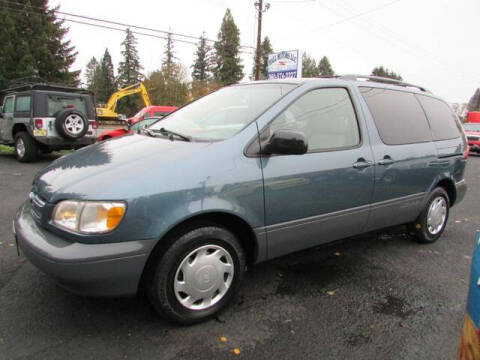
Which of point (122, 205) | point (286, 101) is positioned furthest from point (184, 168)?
point (286, 101)

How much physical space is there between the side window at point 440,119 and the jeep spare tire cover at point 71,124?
771cm

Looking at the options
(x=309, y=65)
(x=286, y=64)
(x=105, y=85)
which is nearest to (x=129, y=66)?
(x=105, y=85)

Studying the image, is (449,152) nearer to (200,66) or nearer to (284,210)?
(284,210)

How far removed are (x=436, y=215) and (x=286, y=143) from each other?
2.59 meters

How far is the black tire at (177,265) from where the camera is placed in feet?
7.01

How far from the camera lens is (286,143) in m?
2.36

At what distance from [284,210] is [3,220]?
365cm

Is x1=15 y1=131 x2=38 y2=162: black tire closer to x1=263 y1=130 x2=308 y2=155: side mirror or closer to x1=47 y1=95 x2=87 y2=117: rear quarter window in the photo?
x1=47 y1=95 x2=87 y2=117: rear quarter window

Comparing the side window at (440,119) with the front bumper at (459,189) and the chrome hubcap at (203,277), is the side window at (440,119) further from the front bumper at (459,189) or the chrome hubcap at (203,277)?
the chrome hubcap at (203,277)

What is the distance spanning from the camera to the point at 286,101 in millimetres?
2676

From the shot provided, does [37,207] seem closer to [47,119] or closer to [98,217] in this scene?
[98,217]

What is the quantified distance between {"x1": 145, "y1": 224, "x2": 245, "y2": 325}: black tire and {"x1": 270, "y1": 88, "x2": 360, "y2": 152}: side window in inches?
34.2

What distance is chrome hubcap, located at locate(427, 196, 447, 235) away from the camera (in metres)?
3.91

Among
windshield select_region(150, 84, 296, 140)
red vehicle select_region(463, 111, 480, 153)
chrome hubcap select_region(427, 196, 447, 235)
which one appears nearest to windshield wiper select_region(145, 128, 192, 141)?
windshield select_region(150, 84, 296, 140)
